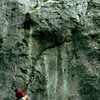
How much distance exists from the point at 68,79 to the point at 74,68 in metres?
0.51

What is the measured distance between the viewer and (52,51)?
41.9ft

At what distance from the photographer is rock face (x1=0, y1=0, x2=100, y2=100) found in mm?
12352

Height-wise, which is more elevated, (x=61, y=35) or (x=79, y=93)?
(x=61, y=35)

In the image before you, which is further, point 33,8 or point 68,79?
point 33,8

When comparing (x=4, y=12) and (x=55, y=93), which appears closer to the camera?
(x=55, y=93)

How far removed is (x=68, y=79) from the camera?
40.8 ft

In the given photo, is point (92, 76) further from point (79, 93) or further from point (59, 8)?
point (59, 8)

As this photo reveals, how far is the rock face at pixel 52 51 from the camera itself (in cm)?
1235

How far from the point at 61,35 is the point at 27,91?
2689 millimetres

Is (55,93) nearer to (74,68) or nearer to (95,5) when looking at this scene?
(74,68)

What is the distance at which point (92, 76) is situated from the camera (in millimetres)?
12297

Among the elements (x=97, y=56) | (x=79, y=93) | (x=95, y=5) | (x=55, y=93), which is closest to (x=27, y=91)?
(x=55, y=93)

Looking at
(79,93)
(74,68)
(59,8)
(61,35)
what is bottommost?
(79,93)

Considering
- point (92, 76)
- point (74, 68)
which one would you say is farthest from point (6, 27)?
point (92, 76)
